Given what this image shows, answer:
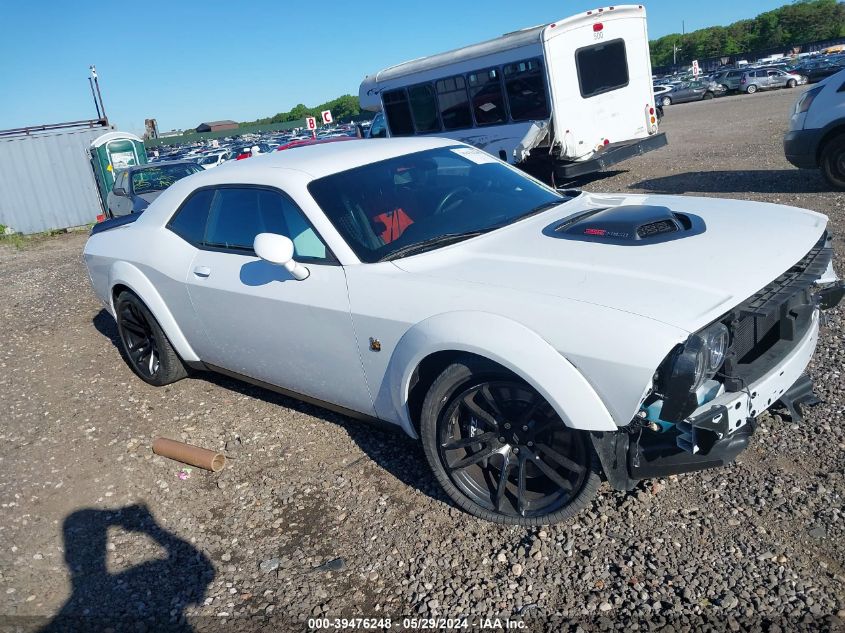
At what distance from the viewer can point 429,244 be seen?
3.42 meters

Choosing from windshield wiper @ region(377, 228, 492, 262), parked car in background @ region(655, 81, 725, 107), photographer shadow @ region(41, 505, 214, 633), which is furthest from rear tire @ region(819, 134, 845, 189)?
parked car in background @ region(655, 81, 725, 107)

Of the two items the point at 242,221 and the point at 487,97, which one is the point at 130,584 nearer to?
the point at 242,221

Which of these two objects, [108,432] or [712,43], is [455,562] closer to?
[108,432]

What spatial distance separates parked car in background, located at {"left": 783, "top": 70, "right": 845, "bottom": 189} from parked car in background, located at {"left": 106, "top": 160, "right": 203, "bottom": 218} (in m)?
10.3

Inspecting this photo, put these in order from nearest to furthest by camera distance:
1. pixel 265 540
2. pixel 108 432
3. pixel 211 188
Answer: pixel 265 540, pixel 211 188, pixel 108 432

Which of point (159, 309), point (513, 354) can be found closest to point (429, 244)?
point (513, 354)

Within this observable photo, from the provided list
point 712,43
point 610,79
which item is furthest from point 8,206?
point 712,43

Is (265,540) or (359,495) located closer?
(265,540)

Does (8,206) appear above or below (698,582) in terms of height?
above

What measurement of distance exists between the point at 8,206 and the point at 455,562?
18.6 m

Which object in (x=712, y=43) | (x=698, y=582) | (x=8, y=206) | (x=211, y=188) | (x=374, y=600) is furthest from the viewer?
(x=712, y=43)

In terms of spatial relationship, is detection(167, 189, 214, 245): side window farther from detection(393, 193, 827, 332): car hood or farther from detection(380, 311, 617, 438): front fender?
detection(380, 311, 617, 438): front fender

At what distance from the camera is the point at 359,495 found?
3490 millimetres

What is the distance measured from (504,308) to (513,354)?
0.70 ft
